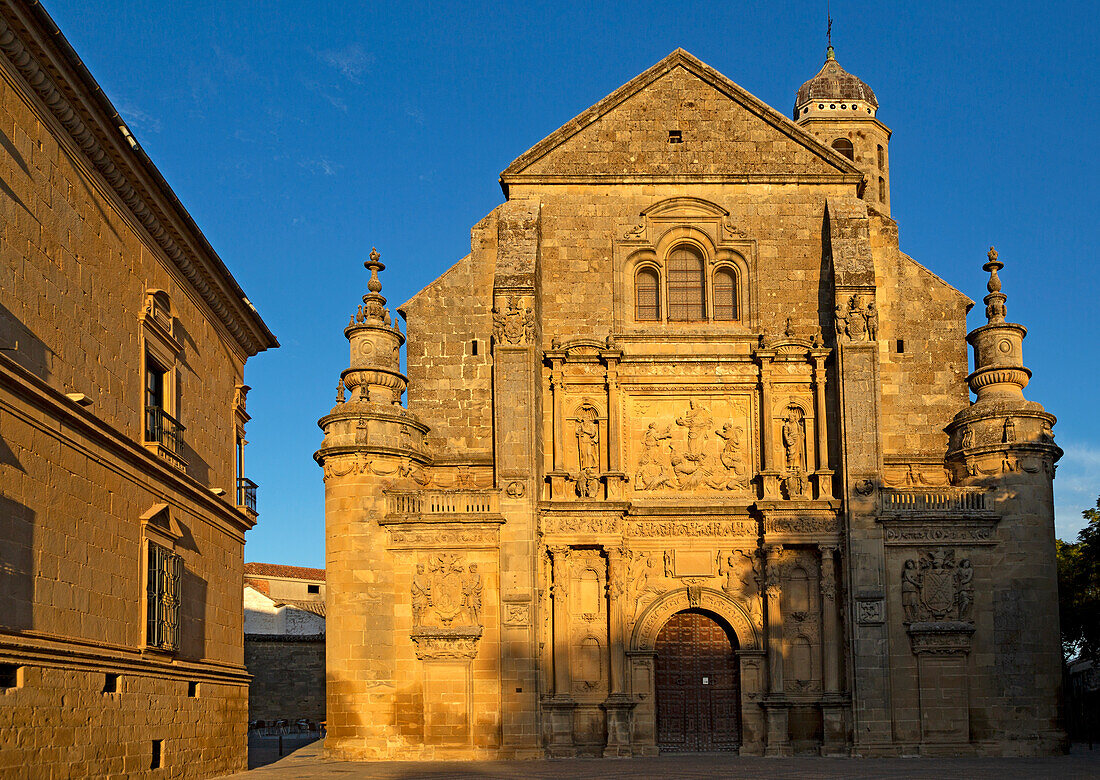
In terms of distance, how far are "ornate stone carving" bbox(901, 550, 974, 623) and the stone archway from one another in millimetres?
3219

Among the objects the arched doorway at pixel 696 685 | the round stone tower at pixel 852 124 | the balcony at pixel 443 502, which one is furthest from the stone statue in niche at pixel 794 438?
the round stone tower at pixel 852 124

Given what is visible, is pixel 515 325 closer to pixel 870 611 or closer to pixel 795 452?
pixel 795 452

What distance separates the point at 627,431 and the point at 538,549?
341cm

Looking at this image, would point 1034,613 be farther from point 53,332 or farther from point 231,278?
point 53,332

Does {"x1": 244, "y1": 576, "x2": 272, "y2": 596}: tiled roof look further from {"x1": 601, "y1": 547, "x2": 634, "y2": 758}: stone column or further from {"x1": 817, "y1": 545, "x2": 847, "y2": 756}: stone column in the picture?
{"x1": 817, "y1": 545, "x2": 847, "y2": 756}: stone column

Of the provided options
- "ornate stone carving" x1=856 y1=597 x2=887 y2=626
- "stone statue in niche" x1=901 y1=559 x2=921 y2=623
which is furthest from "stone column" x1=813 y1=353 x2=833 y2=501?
"ornate stone carving" x1=856 y1=597 x2=887 y2=626

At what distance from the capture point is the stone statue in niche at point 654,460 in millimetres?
28516

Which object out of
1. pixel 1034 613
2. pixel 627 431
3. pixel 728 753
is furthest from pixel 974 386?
pixel 728 753

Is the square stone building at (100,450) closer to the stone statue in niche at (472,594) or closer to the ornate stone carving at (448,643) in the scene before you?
the ornate stone carving at (448,643)

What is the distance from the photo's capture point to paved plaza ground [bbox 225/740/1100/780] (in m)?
21.2

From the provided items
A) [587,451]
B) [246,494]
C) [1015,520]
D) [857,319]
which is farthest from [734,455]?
[246,494]

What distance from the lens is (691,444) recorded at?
28656 millimetres

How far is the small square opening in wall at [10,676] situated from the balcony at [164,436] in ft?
17.0

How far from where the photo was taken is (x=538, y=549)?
2730 cm
